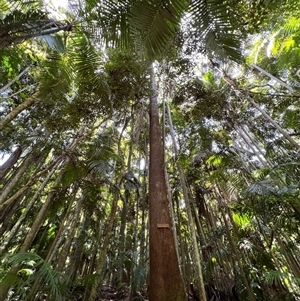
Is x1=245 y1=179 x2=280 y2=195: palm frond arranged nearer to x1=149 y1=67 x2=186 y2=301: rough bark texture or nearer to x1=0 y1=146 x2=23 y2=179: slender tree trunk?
x1=149 y1=67 x2=186 y2=301: rough bark texture

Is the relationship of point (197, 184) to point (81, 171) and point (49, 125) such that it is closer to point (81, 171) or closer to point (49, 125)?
point (81, 171)

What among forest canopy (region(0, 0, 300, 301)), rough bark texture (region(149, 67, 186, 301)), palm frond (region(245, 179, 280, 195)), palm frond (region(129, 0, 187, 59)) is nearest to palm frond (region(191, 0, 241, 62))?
forest canopy (region(0, 0, 300, 301))

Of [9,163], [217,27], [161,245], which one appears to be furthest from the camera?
[9,163]

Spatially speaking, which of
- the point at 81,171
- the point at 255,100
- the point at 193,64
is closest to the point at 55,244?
the point at 81,171

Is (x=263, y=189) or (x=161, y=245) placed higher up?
(x=263, y=189)

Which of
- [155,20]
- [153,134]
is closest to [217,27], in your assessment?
[155,20]

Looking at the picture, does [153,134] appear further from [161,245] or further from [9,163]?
[9,163]

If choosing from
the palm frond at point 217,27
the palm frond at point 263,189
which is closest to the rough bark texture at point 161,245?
the palm frond at point 263,189

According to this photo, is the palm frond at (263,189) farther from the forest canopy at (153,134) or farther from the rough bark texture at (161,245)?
the rough bark texture at (161,245)

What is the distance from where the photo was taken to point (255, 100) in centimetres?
612

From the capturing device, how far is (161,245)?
108 inches

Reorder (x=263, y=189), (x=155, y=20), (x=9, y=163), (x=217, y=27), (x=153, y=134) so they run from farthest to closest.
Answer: (x=9, y=163)
(x=153, y=134)
(x=263, y=189)
(x=217, y=27)
(x=155, y=20)

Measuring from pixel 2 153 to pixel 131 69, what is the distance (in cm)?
496

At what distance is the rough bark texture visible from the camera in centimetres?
238
